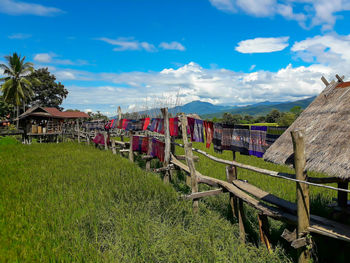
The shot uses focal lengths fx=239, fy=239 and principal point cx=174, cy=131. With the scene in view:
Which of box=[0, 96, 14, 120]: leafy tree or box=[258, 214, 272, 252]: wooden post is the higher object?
box=[0, 96, 14, 120]: leafy tree

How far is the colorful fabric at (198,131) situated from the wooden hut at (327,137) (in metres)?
2.38

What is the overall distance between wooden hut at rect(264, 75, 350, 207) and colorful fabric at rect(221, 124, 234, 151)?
151 centimetres

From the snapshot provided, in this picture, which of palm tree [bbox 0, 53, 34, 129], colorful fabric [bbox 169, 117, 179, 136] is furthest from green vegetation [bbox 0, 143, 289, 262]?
palm tree [bbox 0, 53, 34, 129]

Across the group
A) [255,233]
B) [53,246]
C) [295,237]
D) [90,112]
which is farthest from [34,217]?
[90,112]

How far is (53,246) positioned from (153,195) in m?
2.34

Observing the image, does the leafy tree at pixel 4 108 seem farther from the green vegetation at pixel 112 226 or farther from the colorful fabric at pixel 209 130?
the colorful fabric at pixel 209 130

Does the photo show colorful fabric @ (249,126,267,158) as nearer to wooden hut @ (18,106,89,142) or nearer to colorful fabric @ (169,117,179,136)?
colorful fabric @ (169,117,179,136)

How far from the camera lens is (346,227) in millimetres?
3080

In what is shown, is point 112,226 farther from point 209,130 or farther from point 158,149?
point 158,149

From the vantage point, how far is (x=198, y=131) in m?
6.15

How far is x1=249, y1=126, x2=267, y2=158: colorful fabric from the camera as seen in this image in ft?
15.1

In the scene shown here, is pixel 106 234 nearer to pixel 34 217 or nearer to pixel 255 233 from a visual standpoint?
pixel 34 217

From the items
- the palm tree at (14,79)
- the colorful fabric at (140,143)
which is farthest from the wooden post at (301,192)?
the palm tree at (14,79)

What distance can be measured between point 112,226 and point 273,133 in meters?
3.32
